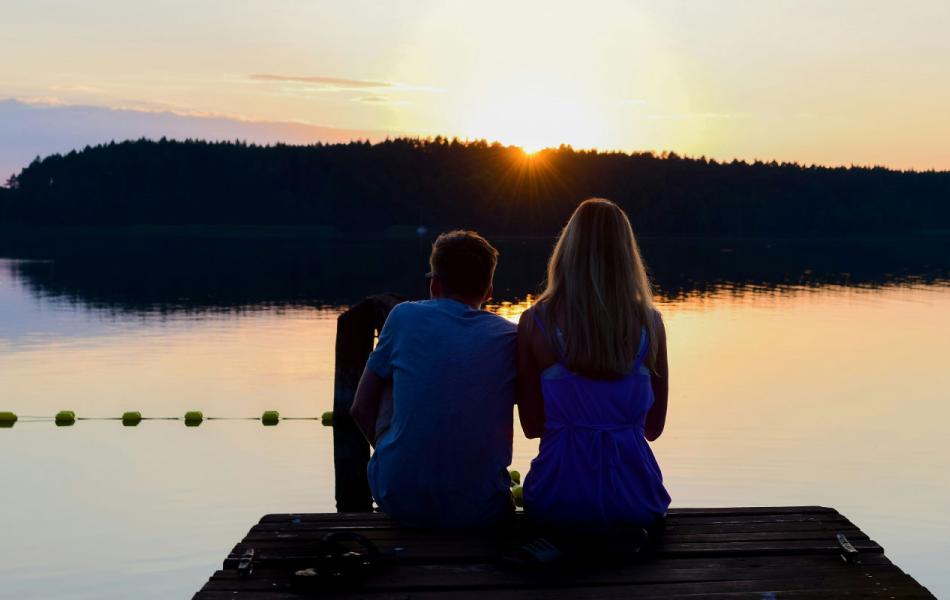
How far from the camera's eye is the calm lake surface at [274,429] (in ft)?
36.9

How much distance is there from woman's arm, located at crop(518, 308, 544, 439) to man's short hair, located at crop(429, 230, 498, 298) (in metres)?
0.31

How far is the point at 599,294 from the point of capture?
4.92 metres

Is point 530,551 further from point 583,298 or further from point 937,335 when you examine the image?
point 937,335

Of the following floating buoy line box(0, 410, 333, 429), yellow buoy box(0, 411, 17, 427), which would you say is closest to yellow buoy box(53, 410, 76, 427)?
floating buoy line box(0, 410, 333, 429)

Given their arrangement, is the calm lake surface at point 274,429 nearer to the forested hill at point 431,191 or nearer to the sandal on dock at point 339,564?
the sandal on dock at point 339,564

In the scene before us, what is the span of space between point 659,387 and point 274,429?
12.2m

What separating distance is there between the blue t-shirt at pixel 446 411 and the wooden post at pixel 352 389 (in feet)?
10.6

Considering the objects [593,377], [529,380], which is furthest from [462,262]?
[593,377]

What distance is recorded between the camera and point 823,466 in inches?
579

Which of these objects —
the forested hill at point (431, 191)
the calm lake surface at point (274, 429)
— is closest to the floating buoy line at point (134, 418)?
the calm lake surface at point (274, 429)

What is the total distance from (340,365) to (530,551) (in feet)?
14.5

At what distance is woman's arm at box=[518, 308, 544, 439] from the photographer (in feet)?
16.8

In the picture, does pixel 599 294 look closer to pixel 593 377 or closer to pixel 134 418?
pixel 593 377

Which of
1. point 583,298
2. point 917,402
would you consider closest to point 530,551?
point 583,298
